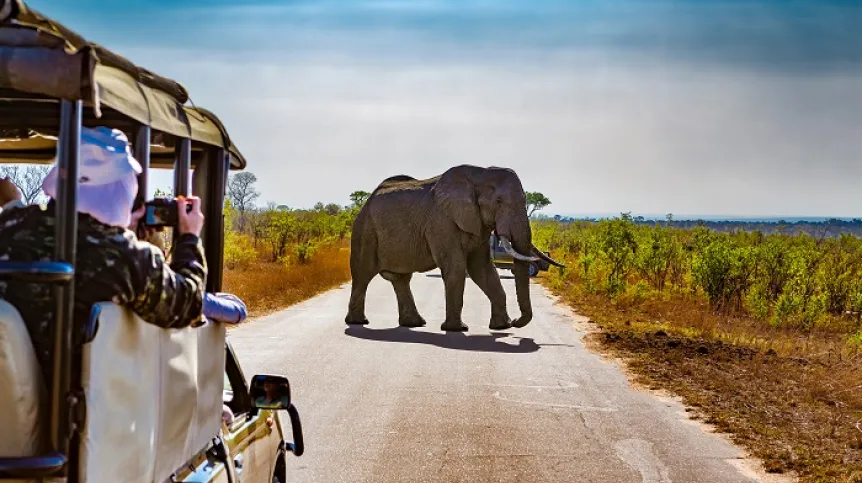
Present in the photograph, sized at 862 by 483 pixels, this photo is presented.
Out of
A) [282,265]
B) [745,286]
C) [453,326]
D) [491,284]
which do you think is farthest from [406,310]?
[282,265]

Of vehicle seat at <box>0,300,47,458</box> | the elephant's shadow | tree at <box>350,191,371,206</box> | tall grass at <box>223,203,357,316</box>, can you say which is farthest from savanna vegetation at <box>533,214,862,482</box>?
tree at <box>350,191,371,206</box>

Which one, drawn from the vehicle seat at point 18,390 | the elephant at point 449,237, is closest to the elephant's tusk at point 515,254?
the elephant at point 449,237

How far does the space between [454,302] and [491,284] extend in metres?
1.07

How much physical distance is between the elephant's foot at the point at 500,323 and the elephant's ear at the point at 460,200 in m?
1.58

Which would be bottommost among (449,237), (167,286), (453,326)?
(453,326)

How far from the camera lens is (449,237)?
19.1 m

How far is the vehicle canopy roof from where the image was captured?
2857 millimetres

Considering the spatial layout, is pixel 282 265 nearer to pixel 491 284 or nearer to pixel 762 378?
pixel 491 284

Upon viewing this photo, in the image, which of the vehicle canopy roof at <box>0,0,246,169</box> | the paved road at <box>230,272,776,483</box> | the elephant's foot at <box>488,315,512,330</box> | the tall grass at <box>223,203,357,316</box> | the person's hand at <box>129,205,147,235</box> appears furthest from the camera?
the tall grass at <box>223,203,357,316</box>

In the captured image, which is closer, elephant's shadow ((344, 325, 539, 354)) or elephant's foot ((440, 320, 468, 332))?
elephant's shadow ((344, 325, 539, 354))

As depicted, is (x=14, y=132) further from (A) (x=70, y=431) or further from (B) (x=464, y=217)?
(B) (x=464, y=217)

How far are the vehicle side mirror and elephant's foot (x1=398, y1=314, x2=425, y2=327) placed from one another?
13970mm

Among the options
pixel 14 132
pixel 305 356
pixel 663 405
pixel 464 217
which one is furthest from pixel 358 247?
pixel 14 132

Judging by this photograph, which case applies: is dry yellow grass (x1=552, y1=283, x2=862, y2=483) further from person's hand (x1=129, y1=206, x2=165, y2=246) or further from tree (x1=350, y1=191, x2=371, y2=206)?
tree (x1=350, y1=191, x2=371, y2=206)
